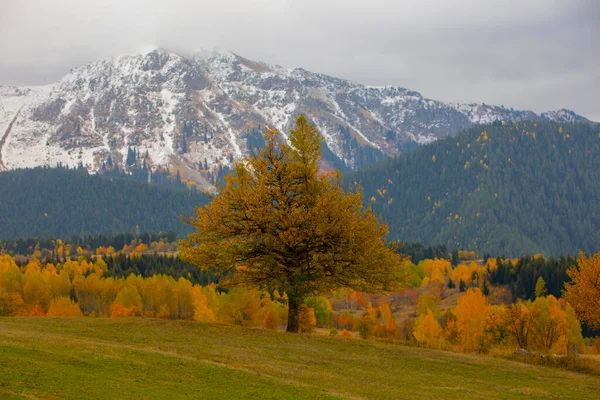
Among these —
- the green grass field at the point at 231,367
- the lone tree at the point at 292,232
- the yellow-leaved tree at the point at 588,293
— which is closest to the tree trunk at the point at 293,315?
the lone tree at the point at 292,232

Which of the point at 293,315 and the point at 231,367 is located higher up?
the point at 293,315

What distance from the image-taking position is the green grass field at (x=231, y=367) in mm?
23438

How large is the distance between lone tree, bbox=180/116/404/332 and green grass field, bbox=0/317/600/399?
480 cm

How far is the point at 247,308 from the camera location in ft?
362

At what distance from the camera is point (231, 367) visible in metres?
28.6

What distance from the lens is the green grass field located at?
2344cm

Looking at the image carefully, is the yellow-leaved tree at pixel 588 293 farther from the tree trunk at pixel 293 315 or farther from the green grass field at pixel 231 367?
the tree trunk at pixel 293 315

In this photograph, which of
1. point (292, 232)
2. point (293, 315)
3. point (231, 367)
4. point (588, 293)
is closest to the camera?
point (231, 367)

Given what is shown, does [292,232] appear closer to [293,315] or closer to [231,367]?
[293,315]

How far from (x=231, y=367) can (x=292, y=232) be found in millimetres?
15281

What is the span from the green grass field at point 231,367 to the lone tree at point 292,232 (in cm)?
480

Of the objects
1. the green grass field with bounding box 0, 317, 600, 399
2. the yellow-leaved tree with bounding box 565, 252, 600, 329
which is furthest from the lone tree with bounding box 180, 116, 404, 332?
the yellow-leaved tree with bounding box 565, 252, 600, 329

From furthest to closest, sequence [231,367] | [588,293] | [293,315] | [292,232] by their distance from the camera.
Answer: [588,293]
[293,315]
[292,232]
[231,367]

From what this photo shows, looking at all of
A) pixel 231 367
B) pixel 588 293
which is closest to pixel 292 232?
pixel 231 367
